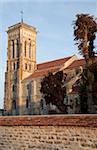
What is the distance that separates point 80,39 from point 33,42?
49.0 m

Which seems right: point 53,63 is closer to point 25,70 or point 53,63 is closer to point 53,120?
point 25,70

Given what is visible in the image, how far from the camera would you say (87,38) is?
21.6 metres

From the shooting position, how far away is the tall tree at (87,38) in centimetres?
2108

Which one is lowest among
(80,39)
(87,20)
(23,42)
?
(80,39)

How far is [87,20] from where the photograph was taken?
2202 cm

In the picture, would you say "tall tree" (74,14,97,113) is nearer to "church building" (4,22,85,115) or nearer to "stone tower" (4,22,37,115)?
"church building" (4,22,85,115)

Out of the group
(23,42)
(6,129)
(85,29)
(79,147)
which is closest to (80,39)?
(85,29)

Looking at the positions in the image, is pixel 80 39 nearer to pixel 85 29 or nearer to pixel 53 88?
pixel 85 29

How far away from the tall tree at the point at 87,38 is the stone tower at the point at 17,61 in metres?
42.6

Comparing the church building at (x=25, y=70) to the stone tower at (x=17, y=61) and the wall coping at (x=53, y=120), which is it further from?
the wall coping at (x=53, y=120)

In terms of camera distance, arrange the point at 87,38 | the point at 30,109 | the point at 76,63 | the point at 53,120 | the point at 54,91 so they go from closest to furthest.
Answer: the point at 53,120 → the point at 87,38 → the point at 54,91 → the point at 76,63 → the point at 30,109

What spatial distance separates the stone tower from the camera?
64812 millimetres

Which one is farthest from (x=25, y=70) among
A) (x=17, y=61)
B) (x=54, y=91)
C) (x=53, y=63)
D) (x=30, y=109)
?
(x=54, y=91)

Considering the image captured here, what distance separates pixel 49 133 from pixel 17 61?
57414 mm
